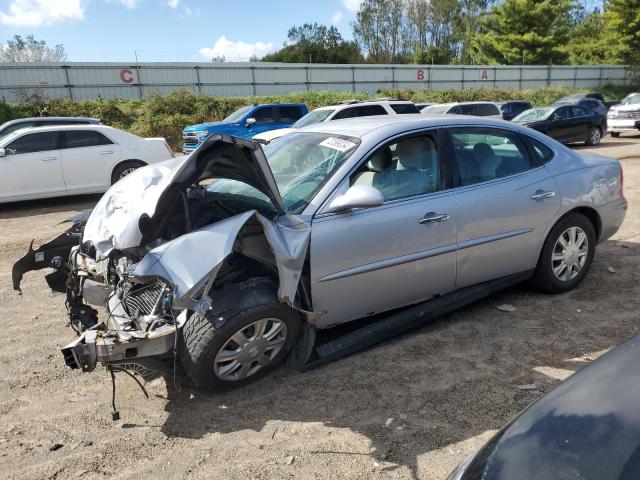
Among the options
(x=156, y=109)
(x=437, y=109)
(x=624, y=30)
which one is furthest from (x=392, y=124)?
(x=624, y=30)

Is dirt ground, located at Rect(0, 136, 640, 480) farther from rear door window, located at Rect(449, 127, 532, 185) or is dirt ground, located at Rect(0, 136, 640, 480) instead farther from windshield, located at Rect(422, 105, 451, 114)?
windshield, located at Rect(422, 105, 451, 114)

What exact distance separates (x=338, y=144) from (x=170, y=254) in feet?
5.11

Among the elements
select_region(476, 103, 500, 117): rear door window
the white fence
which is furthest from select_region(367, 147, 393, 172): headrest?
the white fence

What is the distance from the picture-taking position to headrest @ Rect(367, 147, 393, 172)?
377 cm

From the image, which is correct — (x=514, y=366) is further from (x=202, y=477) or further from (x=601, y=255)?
(x=601, y=255)

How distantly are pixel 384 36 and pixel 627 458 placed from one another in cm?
7702

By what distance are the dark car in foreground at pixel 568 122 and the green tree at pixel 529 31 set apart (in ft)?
89.3

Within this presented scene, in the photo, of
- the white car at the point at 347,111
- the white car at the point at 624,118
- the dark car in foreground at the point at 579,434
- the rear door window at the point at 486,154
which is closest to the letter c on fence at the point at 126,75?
the white car at the point at 347,111

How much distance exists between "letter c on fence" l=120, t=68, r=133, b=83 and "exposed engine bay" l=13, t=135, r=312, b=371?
2612 centimetres

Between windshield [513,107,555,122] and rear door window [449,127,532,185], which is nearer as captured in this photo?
rear door window [449,127,532,185]

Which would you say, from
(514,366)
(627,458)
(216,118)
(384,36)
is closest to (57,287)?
(514,366)

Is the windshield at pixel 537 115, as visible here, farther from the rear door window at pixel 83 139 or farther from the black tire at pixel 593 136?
the rear door window at pixel 83 139

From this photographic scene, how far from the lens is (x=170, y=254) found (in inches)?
117

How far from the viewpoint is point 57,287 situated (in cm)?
389
